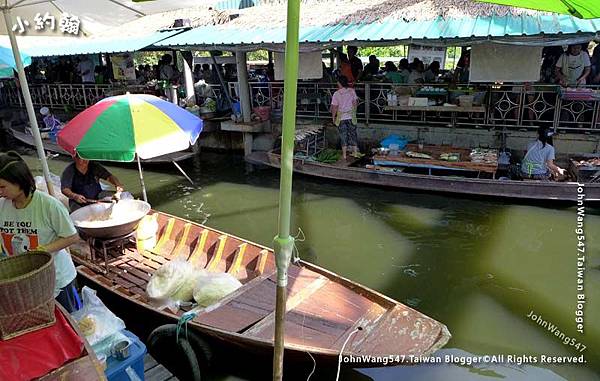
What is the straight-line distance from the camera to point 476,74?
922 centimetres

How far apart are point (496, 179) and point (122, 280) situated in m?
6.75

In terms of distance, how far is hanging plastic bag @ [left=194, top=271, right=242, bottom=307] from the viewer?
470 cm

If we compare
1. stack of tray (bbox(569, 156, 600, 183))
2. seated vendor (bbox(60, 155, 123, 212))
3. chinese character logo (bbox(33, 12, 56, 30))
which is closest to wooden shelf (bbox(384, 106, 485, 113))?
stack of tray (bbox(569, 156, 600, 183))

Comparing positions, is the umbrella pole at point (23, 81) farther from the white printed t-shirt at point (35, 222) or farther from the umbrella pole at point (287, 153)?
the umbrella pole at point (287, 153)

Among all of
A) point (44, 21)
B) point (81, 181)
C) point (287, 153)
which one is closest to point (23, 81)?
point (44, 21)

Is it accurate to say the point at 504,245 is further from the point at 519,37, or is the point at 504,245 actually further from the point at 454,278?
the point at 519,37

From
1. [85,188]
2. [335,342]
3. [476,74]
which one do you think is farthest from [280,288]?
[476,74]

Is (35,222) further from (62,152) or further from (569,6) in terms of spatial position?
(62,152)

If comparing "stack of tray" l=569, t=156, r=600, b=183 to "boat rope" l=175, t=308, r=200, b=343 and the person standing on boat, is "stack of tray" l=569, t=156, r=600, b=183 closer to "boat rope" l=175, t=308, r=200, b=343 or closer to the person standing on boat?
the person standing on boat

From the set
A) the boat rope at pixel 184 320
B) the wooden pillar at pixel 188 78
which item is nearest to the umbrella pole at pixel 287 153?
the boat rope at pixel 184 320

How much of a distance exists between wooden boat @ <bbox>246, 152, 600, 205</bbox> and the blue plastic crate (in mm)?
7009

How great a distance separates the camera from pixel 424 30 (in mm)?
8789

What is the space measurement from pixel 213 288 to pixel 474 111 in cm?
711

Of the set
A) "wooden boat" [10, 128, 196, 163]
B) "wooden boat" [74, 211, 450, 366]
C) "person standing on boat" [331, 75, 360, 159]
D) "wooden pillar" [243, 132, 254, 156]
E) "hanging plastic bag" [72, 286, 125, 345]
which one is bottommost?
"wooden boat" [10, 128, 196, 163]
